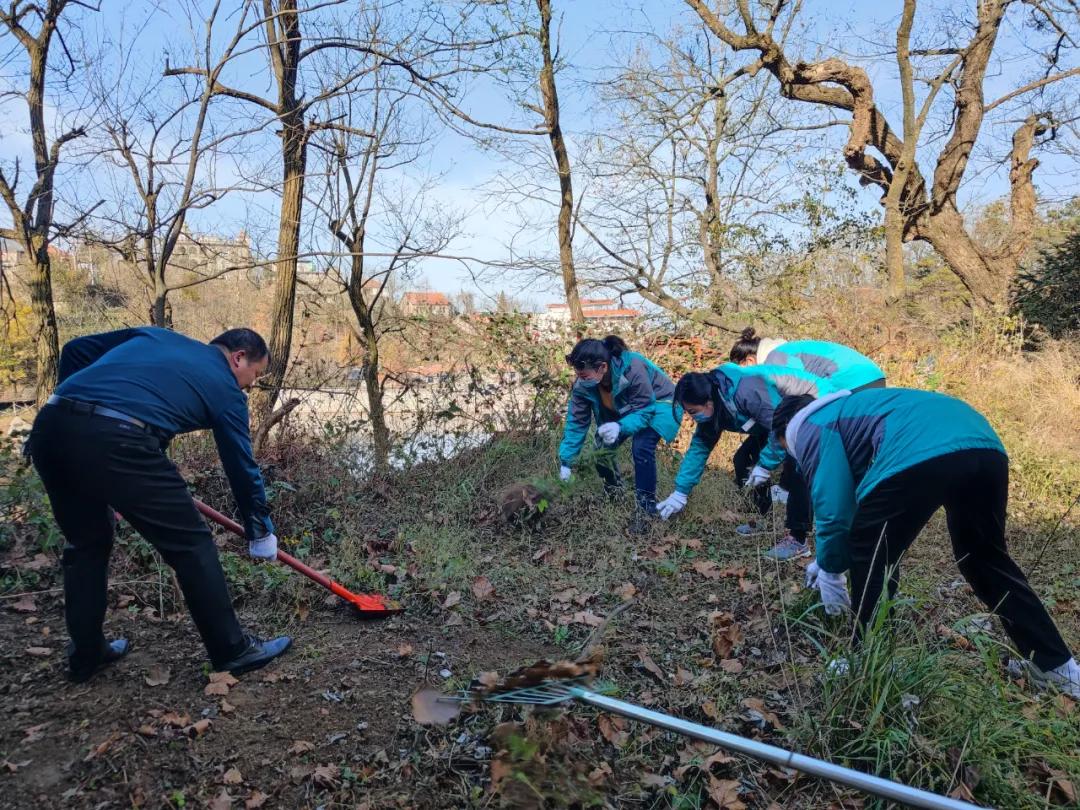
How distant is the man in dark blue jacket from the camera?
2.80 m

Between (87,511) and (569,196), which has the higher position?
(569,196)

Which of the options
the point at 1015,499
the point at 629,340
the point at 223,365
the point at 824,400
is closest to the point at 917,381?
the point at 1015,499

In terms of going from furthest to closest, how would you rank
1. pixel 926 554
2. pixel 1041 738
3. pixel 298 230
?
pixel 298 230 < pixel 926 554 < pixel 1041 738

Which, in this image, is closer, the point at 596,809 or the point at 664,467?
the point at 596,809

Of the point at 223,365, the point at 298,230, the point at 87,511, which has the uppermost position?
the point at 298,230

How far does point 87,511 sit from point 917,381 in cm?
890

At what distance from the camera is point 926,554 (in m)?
5.01

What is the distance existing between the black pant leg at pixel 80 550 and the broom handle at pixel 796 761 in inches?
88.4

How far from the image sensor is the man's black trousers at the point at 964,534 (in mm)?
2771

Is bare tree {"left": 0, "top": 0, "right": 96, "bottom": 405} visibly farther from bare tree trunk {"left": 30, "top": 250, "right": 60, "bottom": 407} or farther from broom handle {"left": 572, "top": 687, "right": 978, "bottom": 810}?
broom handle {"left": 572, "top": 687, "right": 978, "bottom": 810}

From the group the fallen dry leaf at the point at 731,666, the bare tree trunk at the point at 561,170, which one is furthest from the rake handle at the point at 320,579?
the bare tree trunk at the point at 561,170

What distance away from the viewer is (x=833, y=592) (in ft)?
11.1

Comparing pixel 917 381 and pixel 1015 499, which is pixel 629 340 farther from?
pixel 1015 499

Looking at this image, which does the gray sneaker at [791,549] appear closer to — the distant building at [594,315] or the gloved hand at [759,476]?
the gloved hand at [759,476]
